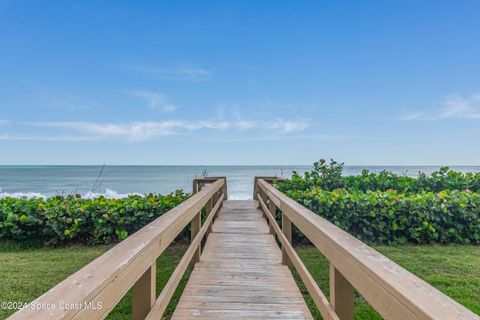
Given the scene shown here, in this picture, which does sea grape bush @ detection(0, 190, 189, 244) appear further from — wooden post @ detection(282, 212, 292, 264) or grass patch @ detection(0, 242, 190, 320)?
wooden post @ detection(282, 212, 292, 264)

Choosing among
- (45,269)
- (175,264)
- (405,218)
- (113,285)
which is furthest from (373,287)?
(405,218)

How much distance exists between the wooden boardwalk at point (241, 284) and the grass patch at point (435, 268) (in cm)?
48

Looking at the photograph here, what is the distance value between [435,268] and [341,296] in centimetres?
327

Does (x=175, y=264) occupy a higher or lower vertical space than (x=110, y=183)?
higher

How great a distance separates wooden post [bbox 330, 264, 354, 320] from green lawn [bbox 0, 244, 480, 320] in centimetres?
149

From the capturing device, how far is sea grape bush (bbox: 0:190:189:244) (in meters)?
4.57

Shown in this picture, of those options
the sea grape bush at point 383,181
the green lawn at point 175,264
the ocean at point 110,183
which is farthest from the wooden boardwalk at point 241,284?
the ocean at point 110,183

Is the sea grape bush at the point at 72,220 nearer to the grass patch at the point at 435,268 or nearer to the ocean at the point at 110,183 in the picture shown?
the ocean at the point at 110,183

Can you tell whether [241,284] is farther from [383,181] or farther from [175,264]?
[383,181]

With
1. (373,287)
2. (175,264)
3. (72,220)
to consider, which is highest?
(373,287)

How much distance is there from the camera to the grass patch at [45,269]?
2.88m

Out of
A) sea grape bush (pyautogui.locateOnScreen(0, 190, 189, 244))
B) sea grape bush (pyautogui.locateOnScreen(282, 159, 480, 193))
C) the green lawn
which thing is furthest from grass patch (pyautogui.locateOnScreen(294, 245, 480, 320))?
sea grape bush (pyautogui.locateOnScreen(0, 190, 189, 244))

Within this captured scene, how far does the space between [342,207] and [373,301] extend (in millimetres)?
3992

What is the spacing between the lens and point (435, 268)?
360 cm
